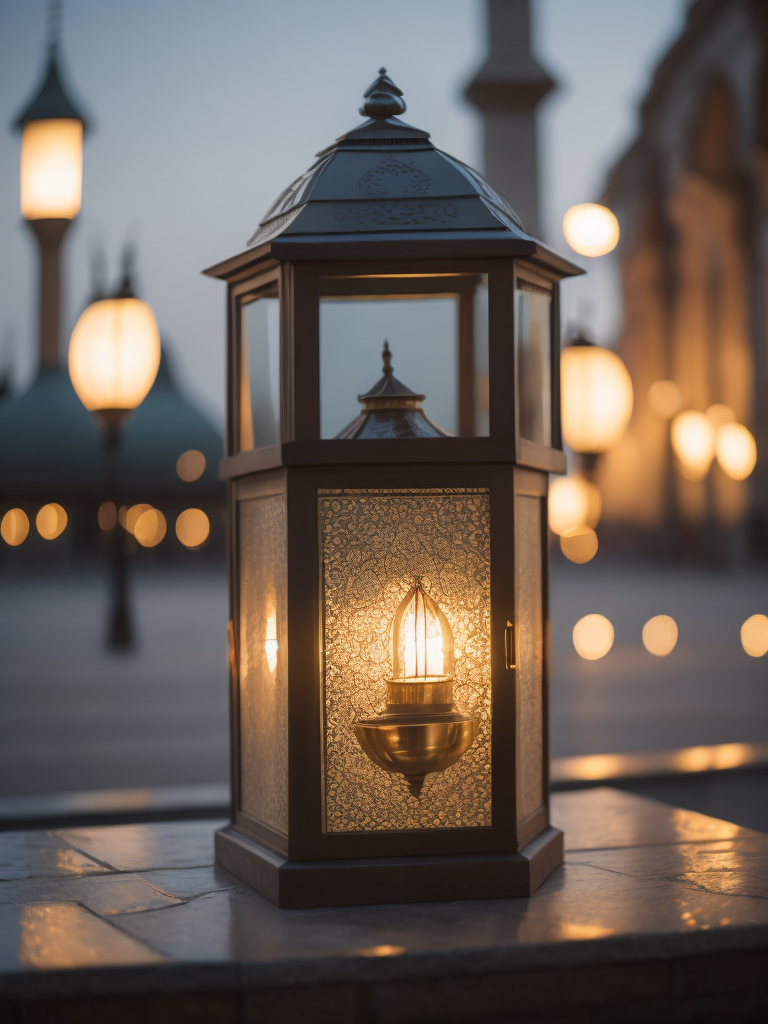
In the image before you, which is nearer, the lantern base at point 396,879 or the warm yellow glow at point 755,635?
the lantern base at point 396,879

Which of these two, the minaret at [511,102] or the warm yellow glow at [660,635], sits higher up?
the minaret at [511,102]

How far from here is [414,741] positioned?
11.9 feet

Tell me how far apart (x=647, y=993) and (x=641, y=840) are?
124 cm

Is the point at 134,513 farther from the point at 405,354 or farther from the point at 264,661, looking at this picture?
the point at 264,661

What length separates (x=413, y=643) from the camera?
3.72 metres

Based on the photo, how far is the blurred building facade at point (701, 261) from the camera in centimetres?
3378

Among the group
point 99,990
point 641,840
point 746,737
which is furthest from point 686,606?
point 99,990

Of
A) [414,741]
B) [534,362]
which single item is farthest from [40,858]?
[534,362]

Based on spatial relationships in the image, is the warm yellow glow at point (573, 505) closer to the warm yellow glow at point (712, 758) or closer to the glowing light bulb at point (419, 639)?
the warm yellow glow at point (712, 758)

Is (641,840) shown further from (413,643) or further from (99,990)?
(99,990)

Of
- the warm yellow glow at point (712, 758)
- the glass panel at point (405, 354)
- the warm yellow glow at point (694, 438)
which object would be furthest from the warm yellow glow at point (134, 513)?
the glass panel at point (405, 354)

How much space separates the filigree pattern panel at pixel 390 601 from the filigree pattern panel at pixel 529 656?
0.15 metres

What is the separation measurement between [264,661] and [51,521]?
159ft

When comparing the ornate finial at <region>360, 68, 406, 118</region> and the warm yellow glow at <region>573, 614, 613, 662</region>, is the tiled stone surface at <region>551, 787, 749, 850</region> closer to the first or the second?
the ornate finial at <region>360, 68, 406, 118</region>
